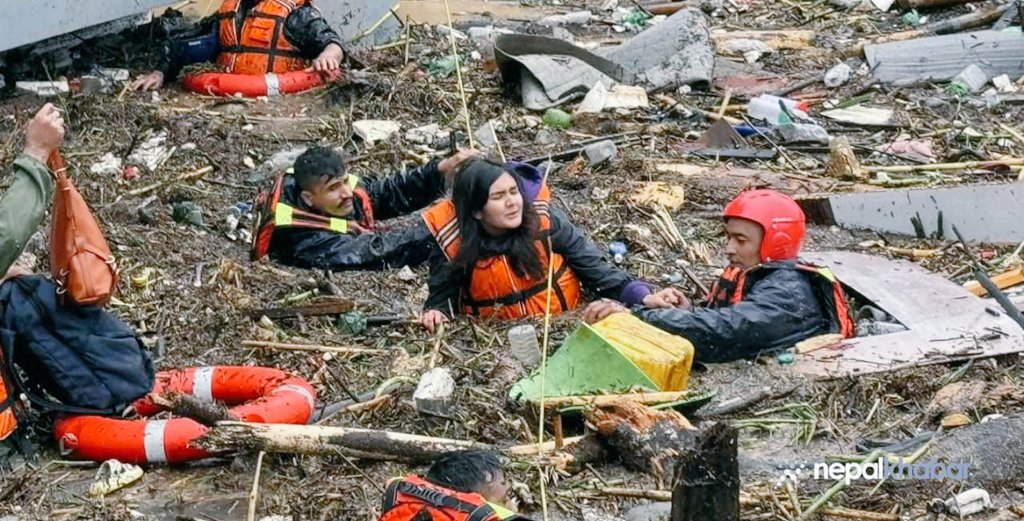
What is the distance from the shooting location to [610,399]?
6133 mm

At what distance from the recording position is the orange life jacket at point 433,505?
4391 millimetres

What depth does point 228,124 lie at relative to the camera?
10953mm

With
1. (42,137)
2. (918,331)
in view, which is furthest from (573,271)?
(42,137)

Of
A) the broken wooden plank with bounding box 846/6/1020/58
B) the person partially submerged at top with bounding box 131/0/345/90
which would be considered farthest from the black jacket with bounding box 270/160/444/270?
the broken wooden plank with bounding box 846/6/1020/58

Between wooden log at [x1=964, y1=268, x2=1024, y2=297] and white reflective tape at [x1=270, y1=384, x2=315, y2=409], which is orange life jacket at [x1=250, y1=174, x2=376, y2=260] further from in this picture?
wooden log at [x1=964, y1=268, x2=1024, y2=297]

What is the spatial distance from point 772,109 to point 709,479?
711 cm

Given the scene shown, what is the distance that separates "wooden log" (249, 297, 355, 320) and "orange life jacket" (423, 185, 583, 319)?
1.97ft

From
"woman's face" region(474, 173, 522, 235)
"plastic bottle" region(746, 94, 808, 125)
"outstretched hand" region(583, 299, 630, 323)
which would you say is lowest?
"plastic bottle" region(746, 94, 808, 125)

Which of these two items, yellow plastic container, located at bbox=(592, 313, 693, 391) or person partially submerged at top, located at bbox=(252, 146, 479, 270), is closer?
yellow plastic container, located at bbox=(592, 313, 693, 391)

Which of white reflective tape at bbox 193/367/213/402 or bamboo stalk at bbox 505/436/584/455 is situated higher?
bamboo stalk at bbox 505/436/584/455

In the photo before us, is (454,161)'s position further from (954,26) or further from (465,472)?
(954,26)

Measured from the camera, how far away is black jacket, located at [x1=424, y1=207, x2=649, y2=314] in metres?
7.72

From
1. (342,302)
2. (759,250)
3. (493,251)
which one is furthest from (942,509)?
(342,302)

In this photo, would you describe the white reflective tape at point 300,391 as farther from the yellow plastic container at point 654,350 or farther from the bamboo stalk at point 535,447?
the yellow plastic container at point 654,350
